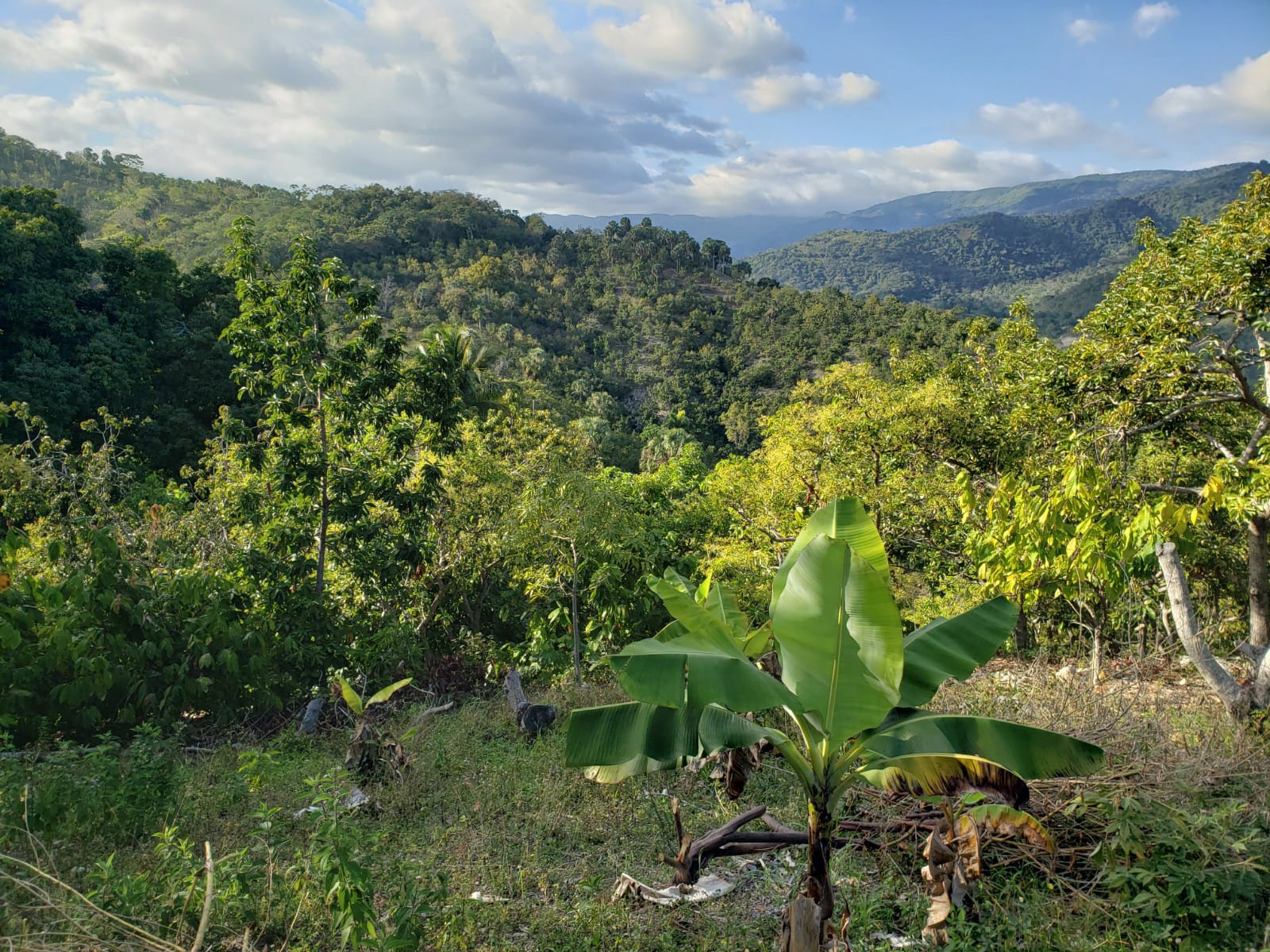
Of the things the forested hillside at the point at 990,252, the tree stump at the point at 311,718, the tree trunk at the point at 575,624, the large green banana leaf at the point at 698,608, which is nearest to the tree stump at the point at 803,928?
the large green banana leaf at the point at 698,608

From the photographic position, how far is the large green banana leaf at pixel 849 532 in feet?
11.6

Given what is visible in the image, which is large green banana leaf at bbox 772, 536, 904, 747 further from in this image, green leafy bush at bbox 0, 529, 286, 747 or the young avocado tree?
green leafy bush at bbox 0, 529, 286, 747

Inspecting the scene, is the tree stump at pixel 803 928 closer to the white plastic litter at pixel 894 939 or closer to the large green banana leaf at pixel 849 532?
the white plastic litter at pixel 894 939

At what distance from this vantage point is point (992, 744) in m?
2.92

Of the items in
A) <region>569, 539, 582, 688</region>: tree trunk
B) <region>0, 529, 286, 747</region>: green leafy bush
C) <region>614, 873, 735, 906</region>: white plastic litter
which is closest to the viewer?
<region>614, 873, 735, 906</region>: white plastic litter

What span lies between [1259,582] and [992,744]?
16.3 ft

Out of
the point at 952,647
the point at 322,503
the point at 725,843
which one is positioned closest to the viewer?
the point at 725,843

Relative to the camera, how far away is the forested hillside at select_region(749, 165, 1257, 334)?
143000 mm

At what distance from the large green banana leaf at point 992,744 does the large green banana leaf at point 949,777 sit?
0.11ft

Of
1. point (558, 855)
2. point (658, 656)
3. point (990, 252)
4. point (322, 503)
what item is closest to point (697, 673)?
point (658, 656)

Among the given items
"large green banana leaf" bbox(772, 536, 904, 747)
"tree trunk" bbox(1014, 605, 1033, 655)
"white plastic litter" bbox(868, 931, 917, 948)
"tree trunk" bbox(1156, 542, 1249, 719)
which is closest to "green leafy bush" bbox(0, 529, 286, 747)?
"large green banana leaf" bbox(772, 536, 904, 747)

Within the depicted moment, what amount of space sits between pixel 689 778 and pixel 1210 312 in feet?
17.5

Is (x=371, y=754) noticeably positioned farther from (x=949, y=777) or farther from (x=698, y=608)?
(x=949, y=777)

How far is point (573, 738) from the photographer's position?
3150mm
